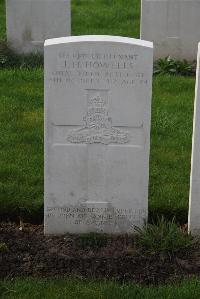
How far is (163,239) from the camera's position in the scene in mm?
4852

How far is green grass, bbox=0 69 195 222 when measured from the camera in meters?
5.55

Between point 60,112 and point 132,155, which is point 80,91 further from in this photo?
point 132,155

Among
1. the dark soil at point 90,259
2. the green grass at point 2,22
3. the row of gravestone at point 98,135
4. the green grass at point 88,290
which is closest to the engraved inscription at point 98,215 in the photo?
the row of gravestone at point 98,135

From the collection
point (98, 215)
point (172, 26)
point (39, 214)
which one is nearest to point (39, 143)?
point (39, 214)

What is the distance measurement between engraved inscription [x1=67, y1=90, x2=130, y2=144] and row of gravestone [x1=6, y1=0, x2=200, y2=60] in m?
4.82

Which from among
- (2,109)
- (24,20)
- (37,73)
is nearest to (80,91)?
(2,109)

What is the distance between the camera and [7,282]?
14.8 feet

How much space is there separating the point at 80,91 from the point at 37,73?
3.79 m

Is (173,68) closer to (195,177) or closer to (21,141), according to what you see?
(21,141)

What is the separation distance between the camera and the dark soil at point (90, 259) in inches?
183

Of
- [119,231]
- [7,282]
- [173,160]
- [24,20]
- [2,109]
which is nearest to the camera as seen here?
[7,282]

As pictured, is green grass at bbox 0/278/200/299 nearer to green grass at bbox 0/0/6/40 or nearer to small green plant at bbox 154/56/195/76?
small green plant at bbox 154/56/195/76

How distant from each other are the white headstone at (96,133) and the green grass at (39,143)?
0.49 metres

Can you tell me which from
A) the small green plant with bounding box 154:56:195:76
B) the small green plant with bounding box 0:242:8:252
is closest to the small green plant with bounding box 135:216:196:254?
the small green plant with bounding box 0:242:8:252
